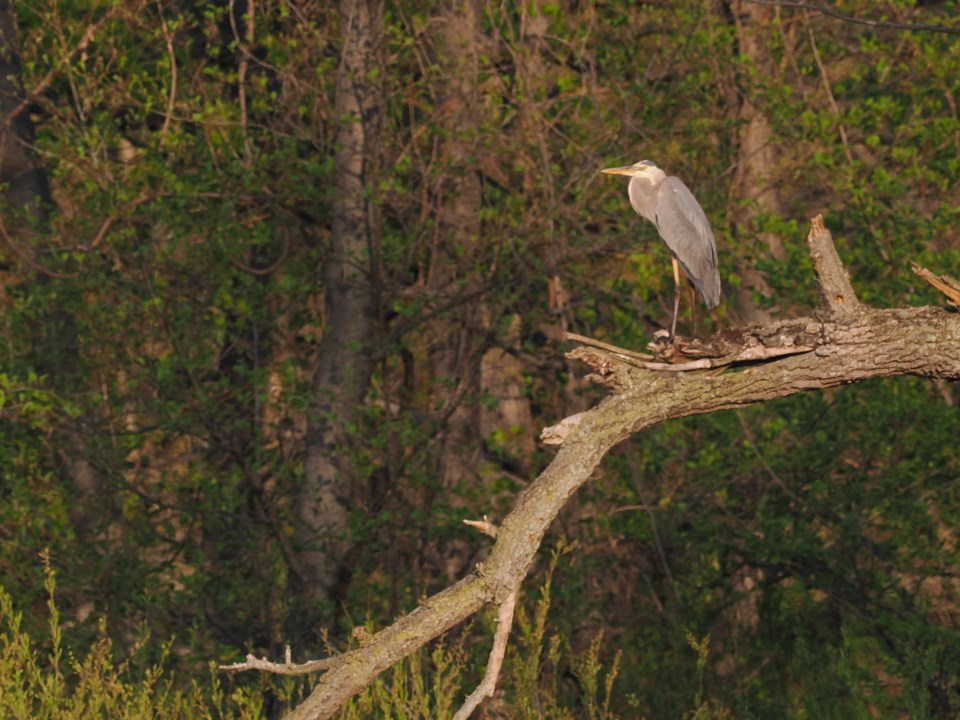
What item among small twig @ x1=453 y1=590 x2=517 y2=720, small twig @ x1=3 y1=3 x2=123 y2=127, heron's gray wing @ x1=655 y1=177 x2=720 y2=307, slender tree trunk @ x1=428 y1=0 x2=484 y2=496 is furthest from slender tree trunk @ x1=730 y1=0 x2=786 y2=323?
small twig @ x1=453 y1=590 x2=517 y2=720

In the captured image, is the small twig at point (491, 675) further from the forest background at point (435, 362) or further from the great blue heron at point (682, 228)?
the forest background at point (435, 362)

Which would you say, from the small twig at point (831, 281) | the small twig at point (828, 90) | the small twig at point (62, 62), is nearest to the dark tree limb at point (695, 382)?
the small twig at point (831, 281)

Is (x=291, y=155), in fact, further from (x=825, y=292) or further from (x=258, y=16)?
(x=825, y=292)

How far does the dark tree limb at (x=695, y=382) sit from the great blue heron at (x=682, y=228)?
6.16 ft

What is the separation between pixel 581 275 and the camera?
34.3 ft

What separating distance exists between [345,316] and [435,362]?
104 centimetres

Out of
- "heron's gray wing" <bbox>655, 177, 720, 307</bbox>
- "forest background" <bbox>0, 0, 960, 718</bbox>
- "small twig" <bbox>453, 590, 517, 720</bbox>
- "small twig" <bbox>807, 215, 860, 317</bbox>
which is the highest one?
"small twig" <bbox>807, 215, 860, 317</bbox>

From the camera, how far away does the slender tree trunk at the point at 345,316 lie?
9.48 m

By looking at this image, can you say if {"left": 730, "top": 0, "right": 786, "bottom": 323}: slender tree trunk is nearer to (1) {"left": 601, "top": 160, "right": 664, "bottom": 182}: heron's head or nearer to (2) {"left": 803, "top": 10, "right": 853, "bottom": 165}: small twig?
(2) {"left": 803, "top": 10, "right": 853, "bottom": 165}: small twig

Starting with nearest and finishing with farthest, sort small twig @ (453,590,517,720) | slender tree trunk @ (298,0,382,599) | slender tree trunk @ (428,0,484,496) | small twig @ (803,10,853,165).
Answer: small twig @ (453,590,517,720), slender tree trunk @ (298,0,382,599), slender tree trunk @ (428,0,484,496), small twig @ (803,10,853,165)

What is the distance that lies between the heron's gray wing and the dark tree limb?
81.7 inches

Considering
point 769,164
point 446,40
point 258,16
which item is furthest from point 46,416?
point 769,164

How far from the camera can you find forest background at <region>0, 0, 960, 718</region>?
9.26 meters

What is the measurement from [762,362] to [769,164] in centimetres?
820
